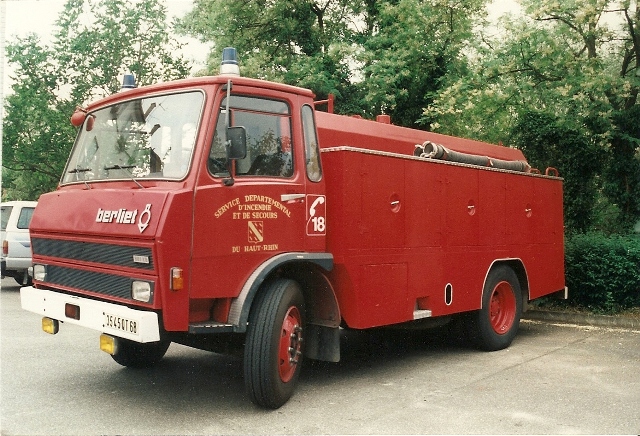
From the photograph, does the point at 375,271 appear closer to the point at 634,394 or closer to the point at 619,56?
the point at 634,394

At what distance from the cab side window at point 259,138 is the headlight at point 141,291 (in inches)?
38.4

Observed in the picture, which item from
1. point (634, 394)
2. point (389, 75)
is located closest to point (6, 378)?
point (634, 394)

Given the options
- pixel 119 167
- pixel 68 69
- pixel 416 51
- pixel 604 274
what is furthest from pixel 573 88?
pixel 68 69

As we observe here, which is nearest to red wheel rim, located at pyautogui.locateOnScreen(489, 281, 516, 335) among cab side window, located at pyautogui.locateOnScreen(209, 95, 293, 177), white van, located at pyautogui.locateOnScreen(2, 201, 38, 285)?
cab side window, located at pyautogui.locateOnScreen(209, 95, 293, 177)

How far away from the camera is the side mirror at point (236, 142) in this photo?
4.95 metres

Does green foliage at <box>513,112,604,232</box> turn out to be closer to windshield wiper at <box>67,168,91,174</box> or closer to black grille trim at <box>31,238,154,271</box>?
windshield wiper at <box>67,168,91,174</box>

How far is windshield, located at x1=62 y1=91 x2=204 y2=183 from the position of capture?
511 cm

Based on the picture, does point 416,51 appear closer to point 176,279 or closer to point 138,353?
point 138,353

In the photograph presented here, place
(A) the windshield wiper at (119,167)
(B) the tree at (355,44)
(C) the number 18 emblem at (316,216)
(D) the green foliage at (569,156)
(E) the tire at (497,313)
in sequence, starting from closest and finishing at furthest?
(A) the windshield wiper at (119,167) → (C) the number 18 emblem at (316,216) → (E) the tire at (497,313) → (D) the green foliage at (569,156) → (B) the tree at (355,44)

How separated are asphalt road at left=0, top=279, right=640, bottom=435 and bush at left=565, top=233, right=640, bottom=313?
2.00 metres

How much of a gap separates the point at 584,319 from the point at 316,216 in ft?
20.0

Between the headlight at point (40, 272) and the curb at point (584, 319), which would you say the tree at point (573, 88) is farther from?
the headlight at point (40, 272)

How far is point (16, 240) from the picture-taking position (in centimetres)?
1386

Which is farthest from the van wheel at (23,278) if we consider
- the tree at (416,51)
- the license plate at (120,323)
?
the license plate at (120,323)
